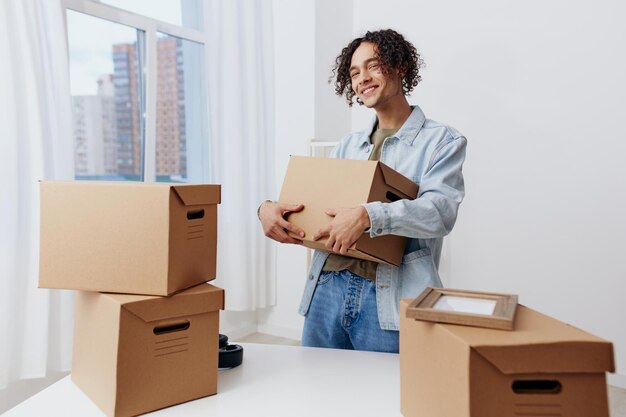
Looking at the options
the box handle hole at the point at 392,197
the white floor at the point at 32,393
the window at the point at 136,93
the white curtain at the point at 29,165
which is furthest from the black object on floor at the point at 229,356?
the window at the point at 136,93

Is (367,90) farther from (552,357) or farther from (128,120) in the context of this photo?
(128,120)

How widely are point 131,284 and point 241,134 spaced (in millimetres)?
2170

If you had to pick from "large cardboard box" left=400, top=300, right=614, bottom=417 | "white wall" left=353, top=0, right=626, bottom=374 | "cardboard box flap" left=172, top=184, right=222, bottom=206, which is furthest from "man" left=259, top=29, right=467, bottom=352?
"white wall" left=353, top=0, right=626, bottom=374

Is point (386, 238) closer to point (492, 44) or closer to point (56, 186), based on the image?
point (56, 186)

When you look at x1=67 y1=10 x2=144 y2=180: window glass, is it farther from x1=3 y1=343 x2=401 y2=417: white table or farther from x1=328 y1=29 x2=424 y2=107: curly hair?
x1=3 y1=343 x2=401 y2=417: white table

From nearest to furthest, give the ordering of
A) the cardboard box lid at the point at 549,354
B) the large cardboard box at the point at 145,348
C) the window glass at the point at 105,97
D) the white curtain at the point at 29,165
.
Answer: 1. the cardboard box lid at the point at 549,354
2. the large cardboard box at the point at 145,348
3. the white curtain at the point at 29,165
4. the window glass at the point at 105,97

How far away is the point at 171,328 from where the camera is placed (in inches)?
38.9

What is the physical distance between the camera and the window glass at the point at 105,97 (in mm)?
2482

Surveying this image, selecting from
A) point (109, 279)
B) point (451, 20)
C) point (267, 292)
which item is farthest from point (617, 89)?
point (109, 279)

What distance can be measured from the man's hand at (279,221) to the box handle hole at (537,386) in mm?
618

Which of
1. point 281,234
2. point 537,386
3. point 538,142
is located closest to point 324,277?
point 281,234

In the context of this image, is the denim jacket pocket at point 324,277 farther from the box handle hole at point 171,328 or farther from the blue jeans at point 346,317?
the box handle hole at point 171,328

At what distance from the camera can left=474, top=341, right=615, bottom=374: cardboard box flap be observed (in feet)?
2.19

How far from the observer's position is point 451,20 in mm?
2988
